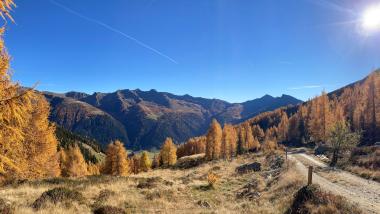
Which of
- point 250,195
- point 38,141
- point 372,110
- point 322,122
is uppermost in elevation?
point 372,110

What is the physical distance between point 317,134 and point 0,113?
93.7 m

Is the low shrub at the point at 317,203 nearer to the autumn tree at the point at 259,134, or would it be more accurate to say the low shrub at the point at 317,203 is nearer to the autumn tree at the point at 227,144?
the autumn tree at the point at 227,144

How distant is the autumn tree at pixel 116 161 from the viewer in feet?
264

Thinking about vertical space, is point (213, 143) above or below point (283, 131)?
below

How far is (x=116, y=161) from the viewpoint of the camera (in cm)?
8125

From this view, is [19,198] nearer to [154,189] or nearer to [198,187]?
[154,189]

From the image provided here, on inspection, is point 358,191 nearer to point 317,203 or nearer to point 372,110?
point 317,203

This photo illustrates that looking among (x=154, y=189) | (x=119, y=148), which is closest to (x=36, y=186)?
(x=154, y=189)

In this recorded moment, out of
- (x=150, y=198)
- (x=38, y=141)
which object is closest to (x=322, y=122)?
(x=38, y=141)

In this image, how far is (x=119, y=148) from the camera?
82.9m

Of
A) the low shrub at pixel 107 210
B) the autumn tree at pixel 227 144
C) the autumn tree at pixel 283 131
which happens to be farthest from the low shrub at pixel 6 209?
the autumn tree at pixel 283 131

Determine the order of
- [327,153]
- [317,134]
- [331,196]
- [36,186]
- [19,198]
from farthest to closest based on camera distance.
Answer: [317,134] < [327,153] < [36,186] < [19,198] < [331,196]

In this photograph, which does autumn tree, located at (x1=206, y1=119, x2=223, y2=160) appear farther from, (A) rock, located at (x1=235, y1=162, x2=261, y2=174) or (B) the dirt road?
(B) the dirt road

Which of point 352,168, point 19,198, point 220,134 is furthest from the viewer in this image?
point 220,134
